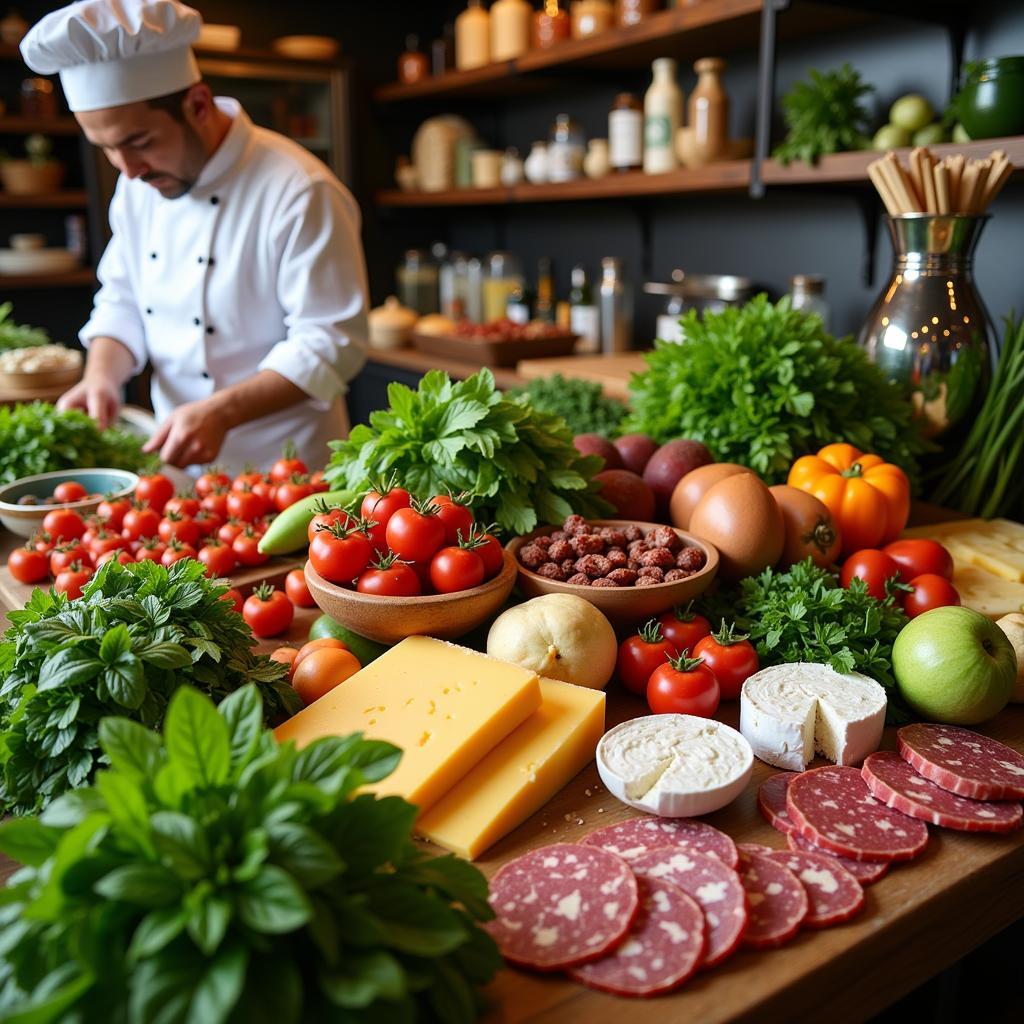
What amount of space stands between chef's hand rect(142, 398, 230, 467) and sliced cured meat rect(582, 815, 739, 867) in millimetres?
1626

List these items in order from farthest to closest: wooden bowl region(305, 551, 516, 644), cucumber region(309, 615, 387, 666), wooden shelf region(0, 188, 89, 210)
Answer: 1. wooden shelf region(0, 188, 89, 210)
2. cucumber region(309, 615, 387, 666)
3. wooden bowl region(305, 551, 516, 644)

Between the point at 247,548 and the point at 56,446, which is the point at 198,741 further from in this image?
the point at 56,446

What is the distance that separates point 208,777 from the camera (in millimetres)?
768

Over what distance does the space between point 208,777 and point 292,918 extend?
0.16 meters

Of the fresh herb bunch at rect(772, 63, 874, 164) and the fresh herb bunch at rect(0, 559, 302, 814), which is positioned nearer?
the fresh herb bunch at rect(0, 559, 302, 814)

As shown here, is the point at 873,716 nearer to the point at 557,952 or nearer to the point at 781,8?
the point at 557,952

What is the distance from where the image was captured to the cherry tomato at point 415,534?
50.3 inches

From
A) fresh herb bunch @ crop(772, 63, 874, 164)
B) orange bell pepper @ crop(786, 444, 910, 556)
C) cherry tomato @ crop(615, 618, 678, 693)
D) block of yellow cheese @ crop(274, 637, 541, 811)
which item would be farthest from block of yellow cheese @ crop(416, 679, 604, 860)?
fresh herb bunch @ crop(772, 63, 874, 164)

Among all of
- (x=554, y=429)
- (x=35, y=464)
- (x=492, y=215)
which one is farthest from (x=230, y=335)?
(x=492, y=215)

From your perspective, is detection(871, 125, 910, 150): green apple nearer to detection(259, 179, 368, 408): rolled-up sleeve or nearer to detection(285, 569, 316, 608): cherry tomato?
detection(259, 179, 368, 408): rolled-up sleeve

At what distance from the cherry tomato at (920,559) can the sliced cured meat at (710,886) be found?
28.8 inches

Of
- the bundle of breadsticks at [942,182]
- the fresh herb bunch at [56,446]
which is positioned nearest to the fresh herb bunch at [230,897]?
the fresh herb bunch at [56,446]

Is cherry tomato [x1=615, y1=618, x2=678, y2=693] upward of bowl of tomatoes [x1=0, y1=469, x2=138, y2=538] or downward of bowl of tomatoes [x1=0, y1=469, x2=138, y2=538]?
downward

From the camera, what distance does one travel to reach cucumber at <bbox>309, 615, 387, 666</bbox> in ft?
4.41
